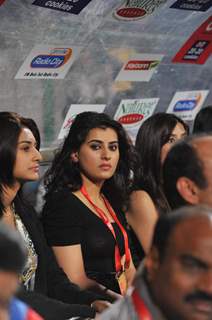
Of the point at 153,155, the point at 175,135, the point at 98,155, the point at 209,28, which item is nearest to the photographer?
the point at 98,155

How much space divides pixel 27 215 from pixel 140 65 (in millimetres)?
3080

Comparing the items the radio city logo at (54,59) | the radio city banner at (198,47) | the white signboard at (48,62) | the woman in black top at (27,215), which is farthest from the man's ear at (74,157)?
the radio city banner at (198,47)

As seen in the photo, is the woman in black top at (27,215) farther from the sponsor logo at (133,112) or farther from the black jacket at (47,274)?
the sponsor logo at (133,112)

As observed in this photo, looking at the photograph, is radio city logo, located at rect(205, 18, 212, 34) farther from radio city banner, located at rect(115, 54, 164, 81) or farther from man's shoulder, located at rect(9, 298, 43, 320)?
man's shoulder, located at rect(9, 298, 43, 320)

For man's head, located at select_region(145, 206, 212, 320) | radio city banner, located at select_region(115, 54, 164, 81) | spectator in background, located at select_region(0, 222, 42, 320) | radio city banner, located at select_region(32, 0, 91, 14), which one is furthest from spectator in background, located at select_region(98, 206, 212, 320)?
radio city banner, located at select_region(115, 54, 164, 81)

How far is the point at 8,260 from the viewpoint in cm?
134

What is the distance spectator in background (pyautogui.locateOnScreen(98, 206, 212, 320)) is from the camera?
1567mm

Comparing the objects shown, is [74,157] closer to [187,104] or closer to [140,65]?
[140,65]

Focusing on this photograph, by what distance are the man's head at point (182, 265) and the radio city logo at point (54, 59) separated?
3.77 m

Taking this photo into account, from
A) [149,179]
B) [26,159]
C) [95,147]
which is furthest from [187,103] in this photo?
[26,159]

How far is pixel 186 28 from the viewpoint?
6551mm

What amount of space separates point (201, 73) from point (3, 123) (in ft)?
12.6

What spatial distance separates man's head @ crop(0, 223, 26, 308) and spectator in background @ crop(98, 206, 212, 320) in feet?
1.12

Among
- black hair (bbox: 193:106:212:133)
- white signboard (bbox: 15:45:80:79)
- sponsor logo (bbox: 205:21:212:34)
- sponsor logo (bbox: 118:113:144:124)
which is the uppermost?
sponsor logo (bbox: 205:21:212:34)
